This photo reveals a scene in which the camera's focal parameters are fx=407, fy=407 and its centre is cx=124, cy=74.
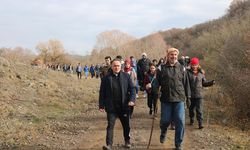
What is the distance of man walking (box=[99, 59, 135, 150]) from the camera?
8906 millimetres

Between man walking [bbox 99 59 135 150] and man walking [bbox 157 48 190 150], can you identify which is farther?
man walking [bbox 99 59 135 150]

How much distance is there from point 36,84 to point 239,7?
72968 millimetres

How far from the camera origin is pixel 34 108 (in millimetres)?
16344

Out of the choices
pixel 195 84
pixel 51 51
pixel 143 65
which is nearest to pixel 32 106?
pixel 143 65

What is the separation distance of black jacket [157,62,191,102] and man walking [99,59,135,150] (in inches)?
29.2

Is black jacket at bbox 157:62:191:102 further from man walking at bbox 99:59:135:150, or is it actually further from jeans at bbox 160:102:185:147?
man walking at bbox 99:59:135:150

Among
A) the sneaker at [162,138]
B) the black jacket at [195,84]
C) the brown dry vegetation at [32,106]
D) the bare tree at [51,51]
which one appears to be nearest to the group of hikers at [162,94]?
the sneaker at [162,138]

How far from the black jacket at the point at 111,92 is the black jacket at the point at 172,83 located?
738 mm

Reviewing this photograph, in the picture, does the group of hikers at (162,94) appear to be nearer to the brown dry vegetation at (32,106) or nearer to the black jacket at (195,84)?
the brown dry vegetation at (32,106)

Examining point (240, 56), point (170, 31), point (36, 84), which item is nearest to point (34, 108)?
point (36, 84)

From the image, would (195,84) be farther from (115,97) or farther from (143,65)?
(143,65)

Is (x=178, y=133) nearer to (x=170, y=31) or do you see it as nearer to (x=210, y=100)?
(x=210, y=100)

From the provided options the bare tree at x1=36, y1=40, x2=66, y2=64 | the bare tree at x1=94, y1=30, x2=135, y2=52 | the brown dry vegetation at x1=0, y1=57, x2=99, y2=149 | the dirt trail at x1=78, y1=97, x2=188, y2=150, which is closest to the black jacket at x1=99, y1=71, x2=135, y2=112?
the dirt trail at x1=78, y1=97, x2=188, y2=150

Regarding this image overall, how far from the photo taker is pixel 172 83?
8.67 meters
